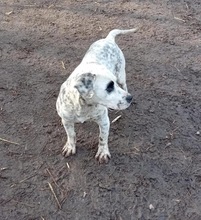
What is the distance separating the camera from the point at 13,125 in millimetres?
4648

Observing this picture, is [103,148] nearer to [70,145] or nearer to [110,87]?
[70,145]

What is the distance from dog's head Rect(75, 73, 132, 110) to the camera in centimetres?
326

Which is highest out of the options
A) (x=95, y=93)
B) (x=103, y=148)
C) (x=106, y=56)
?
(x=95, y=93)

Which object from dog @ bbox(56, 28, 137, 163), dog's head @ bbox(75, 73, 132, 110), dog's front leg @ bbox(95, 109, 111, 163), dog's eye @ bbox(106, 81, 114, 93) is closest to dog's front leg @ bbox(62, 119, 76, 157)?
dog @ bbox(56, 28, 137, 163)

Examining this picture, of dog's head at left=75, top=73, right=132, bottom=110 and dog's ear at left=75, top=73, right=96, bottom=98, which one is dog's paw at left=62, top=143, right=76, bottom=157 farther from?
dog's ear at left=75, top=73, right=96, bottom=98

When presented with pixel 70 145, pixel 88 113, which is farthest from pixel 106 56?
pixel 70 145

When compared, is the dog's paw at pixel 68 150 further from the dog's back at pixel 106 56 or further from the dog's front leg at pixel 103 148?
the dog's back at pixel 106 56

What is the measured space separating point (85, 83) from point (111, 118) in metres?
1.52

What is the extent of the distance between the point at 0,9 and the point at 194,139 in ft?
12.9

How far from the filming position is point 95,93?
333cm

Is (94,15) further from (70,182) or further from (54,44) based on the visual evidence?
(70,182)

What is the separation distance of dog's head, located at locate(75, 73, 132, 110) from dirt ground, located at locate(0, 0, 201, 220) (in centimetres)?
101

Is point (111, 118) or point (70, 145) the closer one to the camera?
point (70, 145)

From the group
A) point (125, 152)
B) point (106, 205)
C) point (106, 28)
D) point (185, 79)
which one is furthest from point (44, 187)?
point (106, 28)
